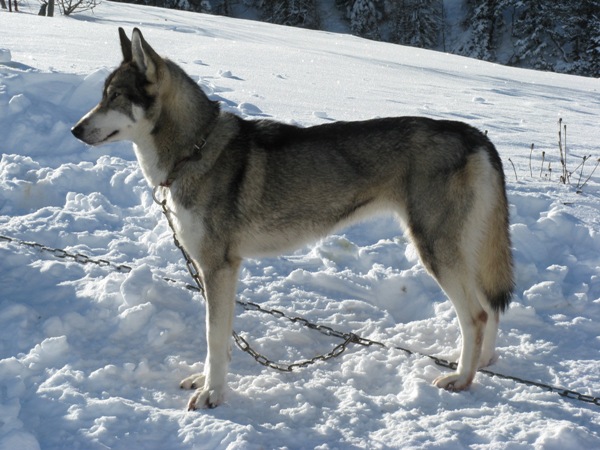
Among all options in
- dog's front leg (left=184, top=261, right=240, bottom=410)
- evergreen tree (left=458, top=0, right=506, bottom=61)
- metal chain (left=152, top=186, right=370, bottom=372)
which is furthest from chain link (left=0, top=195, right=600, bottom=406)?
evergreen tree (left=458, top=0, right=506, bottom=61)

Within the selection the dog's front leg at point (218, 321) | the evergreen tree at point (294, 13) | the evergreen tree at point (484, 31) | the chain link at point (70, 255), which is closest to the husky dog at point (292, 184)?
the dog's front leg at point (218, 321)

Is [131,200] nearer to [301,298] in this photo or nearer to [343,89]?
[301,298]

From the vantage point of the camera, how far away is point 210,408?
3.39 meters

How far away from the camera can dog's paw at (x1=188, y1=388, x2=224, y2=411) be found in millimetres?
3375

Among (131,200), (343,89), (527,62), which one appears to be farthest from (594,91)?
(527,62)

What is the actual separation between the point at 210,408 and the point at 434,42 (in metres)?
38.2

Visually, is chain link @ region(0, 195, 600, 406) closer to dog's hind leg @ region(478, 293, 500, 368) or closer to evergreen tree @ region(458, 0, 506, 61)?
dog's hind leg @ region(478, 293, 500, 368)

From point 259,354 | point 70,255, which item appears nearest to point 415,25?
point 70,255

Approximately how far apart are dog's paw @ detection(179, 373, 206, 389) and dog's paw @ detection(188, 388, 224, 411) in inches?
5.0

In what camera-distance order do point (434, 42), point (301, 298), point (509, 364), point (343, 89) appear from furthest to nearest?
point (434, 42) < point (343, 89) < point (301, 298) < point (509, 364)

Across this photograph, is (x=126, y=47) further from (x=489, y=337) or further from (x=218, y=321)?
(x=489, y=337)

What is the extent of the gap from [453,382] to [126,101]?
91.5 inches

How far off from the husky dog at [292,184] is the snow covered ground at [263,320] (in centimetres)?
32

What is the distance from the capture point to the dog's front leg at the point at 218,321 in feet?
11.5
